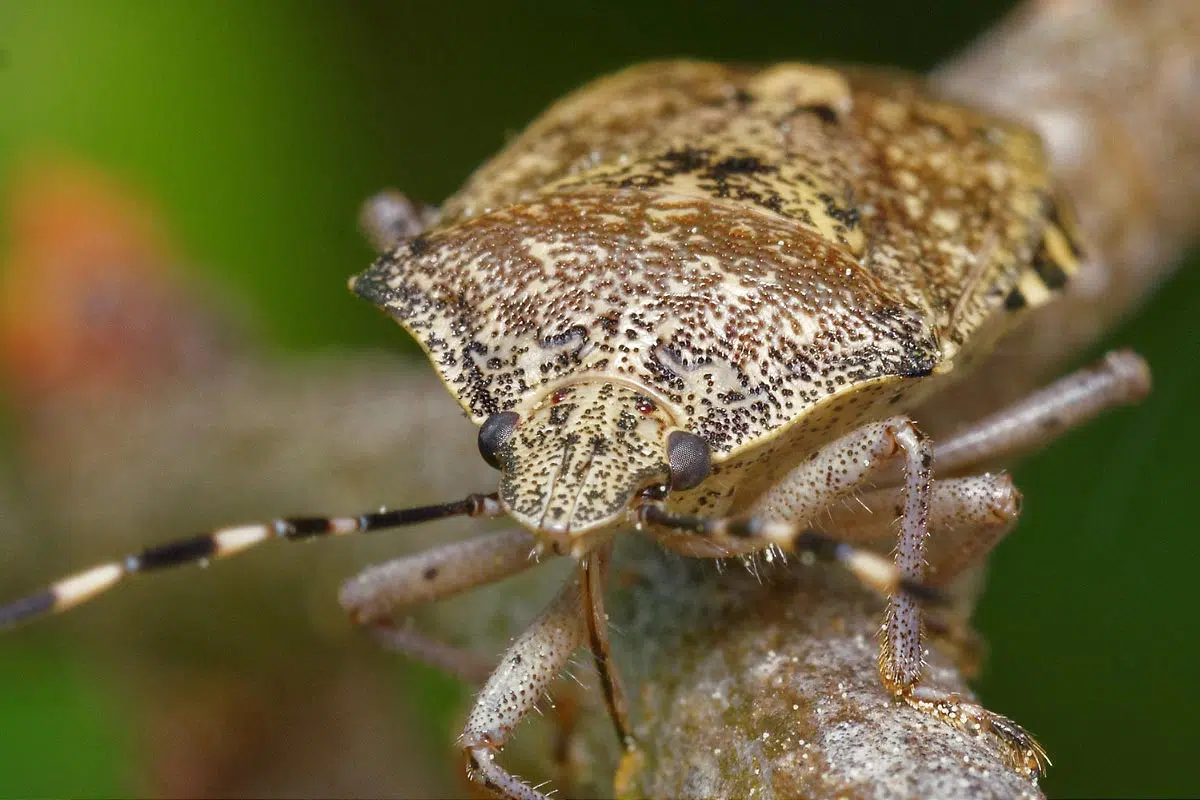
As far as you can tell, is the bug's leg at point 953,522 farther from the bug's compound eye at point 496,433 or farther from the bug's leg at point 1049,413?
the bug's compound eye at point 496,433

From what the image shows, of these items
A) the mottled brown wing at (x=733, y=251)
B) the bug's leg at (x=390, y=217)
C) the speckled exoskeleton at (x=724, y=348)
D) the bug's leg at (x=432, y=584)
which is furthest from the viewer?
the bug's leg at (x=390, y=217)

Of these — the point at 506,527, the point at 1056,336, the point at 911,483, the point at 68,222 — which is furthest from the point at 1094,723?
the point at 68,222

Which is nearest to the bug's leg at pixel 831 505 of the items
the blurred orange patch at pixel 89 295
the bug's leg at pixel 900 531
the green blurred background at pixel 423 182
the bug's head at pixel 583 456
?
the bug's leg at pixel 900 531

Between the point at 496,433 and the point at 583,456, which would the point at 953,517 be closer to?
the point at 583,456

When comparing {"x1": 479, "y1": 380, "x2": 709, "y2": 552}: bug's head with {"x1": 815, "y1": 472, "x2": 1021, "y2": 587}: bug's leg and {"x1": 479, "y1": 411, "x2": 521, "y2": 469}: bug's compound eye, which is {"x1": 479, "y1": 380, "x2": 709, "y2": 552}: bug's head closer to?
{"x1": 479, "y1": 411, "x2": 521, "y2": 469}: bug's compound eye

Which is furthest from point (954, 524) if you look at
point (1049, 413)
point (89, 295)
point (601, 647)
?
point (89, 295)

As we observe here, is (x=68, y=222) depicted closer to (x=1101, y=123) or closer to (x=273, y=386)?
(x=273, y=386)
